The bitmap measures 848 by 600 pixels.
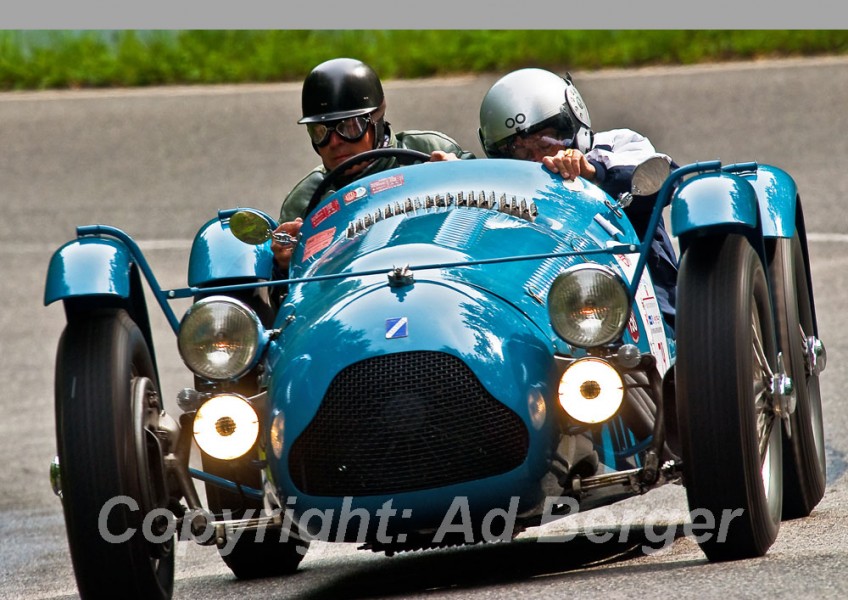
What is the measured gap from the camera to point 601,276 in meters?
5.08

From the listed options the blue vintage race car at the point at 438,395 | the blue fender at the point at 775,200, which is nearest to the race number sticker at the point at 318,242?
the blue vintage race car at the point at 438,395

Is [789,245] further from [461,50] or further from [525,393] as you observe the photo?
[461,50]

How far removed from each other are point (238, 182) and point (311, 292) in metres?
13.4

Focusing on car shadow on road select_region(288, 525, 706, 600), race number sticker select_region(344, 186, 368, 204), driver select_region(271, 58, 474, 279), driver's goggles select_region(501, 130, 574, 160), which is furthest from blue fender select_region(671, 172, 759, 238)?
driver select_region(271, 58, 474, 279)

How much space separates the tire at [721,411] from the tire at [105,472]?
1.67m

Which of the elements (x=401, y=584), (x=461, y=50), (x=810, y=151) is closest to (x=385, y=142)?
(x=401, y=584)

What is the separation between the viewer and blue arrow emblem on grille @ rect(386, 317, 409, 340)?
4961 mm

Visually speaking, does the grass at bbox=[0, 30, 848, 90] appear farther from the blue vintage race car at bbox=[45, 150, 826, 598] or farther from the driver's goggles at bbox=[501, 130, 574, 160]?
the blue vintage race car at bbox=[45, 150, 826, 598]

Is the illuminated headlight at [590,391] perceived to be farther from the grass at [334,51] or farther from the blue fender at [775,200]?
the grass at [334,51]

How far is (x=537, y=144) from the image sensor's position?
724 cm

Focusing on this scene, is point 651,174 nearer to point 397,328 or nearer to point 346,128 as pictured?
point 397,328

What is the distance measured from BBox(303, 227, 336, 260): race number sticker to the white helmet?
47.8 inches

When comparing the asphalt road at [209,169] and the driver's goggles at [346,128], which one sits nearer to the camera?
the driver's goggles at [346,128]

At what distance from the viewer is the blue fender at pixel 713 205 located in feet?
17.3
